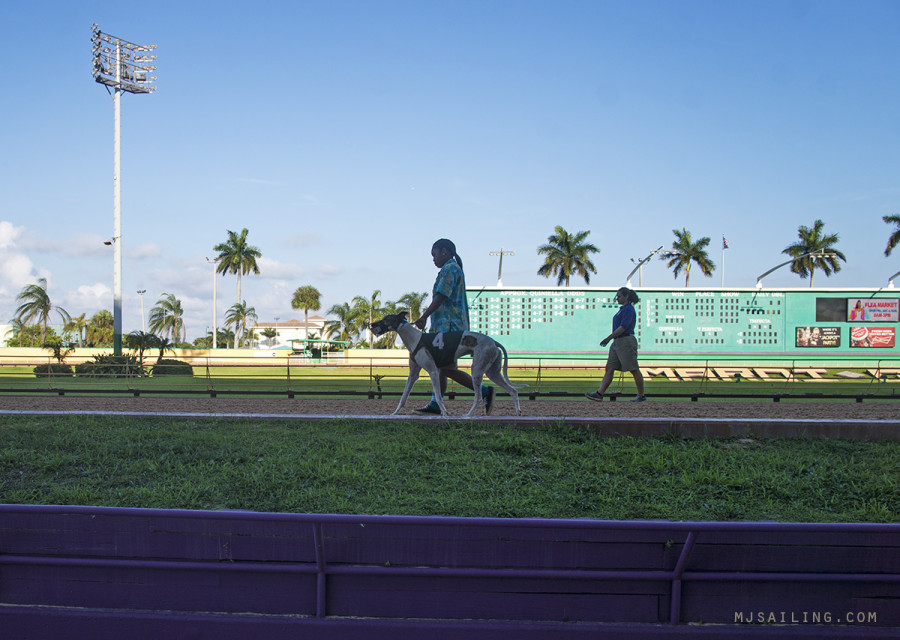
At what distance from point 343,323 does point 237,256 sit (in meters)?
15.5

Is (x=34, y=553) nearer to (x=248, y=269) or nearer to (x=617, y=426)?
(x=617, y=426)

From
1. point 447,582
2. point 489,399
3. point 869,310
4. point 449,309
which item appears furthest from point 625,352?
point 869,310

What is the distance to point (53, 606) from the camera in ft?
11.5

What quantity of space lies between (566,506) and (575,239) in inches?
2094

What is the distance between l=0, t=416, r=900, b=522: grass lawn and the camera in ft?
14.3

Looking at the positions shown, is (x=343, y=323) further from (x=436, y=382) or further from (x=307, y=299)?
(x=436, y=382)

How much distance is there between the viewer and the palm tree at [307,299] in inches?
3836

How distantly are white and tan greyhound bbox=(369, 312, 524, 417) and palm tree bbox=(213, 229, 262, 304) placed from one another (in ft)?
220

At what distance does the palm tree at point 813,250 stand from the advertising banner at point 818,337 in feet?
79.4

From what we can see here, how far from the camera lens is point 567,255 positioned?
5616cm

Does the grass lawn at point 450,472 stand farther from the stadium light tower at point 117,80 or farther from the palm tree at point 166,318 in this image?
the palm tree at point 166,318

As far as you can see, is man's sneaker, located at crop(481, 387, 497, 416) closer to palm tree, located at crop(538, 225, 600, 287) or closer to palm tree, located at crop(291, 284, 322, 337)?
palm tree, located at crop(538, 225, 600, 287)

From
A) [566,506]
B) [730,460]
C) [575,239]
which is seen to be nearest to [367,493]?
[566,506]
